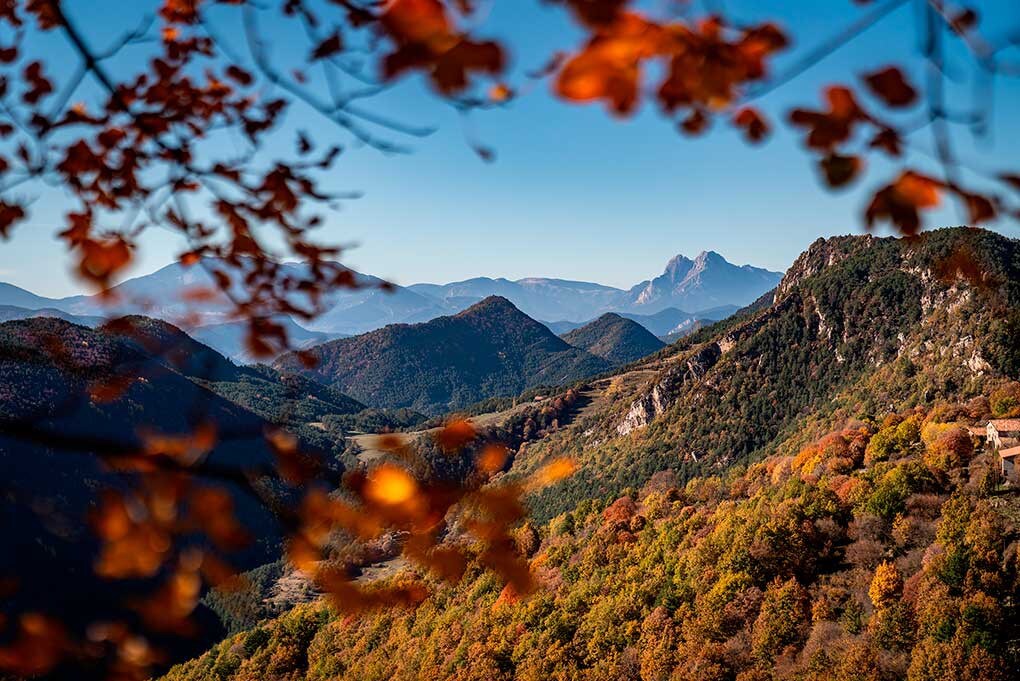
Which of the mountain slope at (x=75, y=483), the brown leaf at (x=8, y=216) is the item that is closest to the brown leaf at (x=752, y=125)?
the brown leaf at (x=8, y=216)

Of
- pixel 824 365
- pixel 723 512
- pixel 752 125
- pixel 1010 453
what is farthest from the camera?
pixel 824 365

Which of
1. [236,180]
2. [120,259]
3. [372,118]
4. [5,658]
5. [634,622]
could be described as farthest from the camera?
[634,622]

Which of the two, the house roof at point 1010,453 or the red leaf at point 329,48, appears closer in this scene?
the red leaf at point 329,48

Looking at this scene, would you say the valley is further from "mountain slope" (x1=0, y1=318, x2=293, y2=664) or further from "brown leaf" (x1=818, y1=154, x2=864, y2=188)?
"brown leaf" (x1=818, y1=154, x2=864, y2=188)

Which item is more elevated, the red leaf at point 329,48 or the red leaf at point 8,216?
the red leaf at point 329,48

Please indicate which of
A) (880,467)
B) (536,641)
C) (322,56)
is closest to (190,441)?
(322,56)

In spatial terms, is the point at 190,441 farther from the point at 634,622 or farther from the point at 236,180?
the point at 634,622

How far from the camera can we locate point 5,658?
13.7 ft

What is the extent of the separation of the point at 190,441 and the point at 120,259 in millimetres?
1140

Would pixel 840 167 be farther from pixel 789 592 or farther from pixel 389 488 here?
pixel 789 592

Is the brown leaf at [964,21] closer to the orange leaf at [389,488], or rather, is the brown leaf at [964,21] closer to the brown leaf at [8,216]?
the orange leaf at [389,488]

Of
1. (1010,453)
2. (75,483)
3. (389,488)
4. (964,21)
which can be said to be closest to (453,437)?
(389,488)

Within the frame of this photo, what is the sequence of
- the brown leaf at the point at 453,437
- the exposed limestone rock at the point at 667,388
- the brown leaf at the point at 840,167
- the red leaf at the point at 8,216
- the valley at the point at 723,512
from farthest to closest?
the exposed limestone rock at the point at 667,388
the red leaf at the point at 8,216
the valley at the point at 723,512
the brown leaf at the point at 453,437
the brown leaf at the point at 840,167

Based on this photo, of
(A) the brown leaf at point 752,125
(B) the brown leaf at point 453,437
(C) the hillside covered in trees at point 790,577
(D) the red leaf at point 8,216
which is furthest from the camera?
(C) the hillside covered in trees at point 790,577
